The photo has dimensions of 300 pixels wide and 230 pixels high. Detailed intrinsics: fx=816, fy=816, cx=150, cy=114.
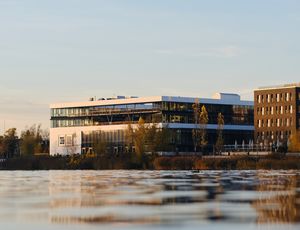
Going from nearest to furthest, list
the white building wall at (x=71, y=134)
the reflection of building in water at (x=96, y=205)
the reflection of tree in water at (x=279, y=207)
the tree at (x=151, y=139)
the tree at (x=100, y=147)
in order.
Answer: the reflection of tree in water at (x=279, y=207) < the reflection of building in water at (x=96, y=205) < the tree at (x=151, y=139) < the tree at (x=100, y=147) < the white building wall at (x=71, y=134)

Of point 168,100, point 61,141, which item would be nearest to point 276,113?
point 168,100

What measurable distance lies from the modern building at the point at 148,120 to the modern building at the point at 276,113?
5.48m

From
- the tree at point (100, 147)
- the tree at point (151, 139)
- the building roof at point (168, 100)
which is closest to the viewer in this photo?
the tree at point (151, 139)

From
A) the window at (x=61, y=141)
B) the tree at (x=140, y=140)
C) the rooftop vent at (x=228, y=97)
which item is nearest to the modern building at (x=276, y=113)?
the rooftop vent at (x=228, y=97)

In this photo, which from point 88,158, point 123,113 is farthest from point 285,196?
Answer: point 123,113

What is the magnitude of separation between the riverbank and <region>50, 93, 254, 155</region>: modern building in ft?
90.0

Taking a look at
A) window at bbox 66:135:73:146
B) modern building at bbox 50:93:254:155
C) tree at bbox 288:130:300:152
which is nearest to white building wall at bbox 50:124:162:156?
modern building at bbox 50:93:254:155

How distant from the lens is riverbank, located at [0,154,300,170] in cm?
11638

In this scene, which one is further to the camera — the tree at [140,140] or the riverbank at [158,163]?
the tree at [140,140]

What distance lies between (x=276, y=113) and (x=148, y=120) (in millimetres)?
30588

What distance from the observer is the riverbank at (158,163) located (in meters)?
116

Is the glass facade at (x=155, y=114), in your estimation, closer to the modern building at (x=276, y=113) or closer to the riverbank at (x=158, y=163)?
the modern building at (x=276, y=113)

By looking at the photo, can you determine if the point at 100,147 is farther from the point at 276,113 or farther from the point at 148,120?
the point at 276,113

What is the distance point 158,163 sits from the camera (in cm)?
12531
